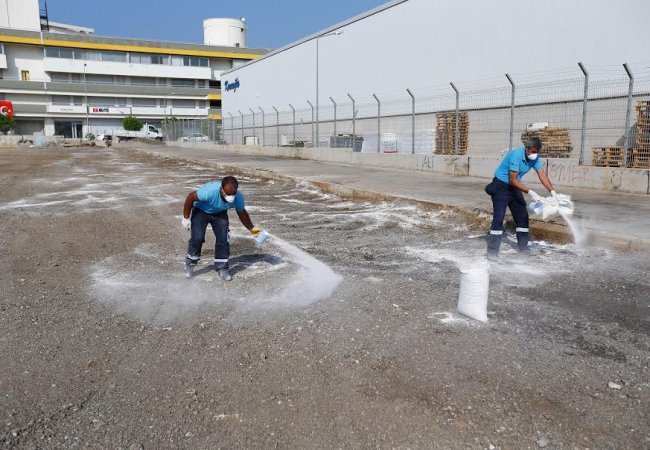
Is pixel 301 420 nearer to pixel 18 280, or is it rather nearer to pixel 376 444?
pixel 376 444

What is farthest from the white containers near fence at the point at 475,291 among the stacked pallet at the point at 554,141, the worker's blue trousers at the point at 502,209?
the stacked pallet at the point at 554,141

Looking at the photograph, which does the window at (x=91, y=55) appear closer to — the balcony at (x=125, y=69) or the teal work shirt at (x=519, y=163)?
the balcony at (x=125, y=69)

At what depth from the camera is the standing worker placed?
6.66 m

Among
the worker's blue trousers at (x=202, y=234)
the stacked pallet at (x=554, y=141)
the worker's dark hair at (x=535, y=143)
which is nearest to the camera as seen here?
the worker's blue trousers at (x=202, y=234)

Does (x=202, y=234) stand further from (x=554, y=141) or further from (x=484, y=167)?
(x=554, y=141)

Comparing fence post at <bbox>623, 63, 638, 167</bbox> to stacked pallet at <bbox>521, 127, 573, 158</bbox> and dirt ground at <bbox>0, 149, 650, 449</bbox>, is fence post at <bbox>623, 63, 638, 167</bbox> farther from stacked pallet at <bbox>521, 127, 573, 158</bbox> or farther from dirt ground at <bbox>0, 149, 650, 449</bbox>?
dirt ground at <bbox>0, 149, 650, 449</bbox>

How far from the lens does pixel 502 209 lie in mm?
6867

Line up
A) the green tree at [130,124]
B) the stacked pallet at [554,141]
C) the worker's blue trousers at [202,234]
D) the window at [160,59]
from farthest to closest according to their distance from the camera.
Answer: the window at [160,59], the green tree at [130,124], the stacked pallet at [554,141], the worker's blue trousers at [202,234]

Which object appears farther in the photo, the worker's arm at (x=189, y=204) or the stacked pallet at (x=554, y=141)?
the stacked pallet at (x=554, y=141)

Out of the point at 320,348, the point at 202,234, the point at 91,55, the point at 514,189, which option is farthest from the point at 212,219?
the point at 91,55

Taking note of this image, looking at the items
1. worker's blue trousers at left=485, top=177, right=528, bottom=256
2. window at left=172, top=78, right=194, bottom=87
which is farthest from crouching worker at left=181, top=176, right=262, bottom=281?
window at left=172, top=78, right=194, bottom=87

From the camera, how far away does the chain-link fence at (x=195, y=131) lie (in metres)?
47.7

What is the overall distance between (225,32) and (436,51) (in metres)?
71.2

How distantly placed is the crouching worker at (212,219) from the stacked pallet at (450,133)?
13.8 m
